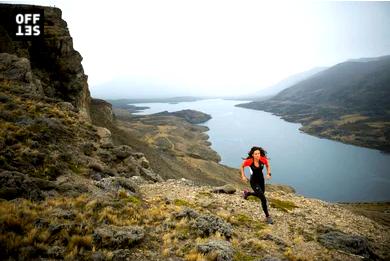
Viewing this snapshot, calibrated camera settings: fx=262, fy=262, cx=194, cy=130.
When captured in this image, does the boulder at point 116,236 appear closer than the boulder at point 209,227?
Yes

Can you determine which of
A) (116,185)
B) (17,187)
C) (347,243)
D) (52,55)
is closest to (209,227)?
(347,243)

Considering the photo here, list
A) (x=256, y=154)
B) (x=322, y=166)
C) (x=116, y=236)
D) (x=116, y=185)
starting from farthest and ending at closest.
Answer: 1. (x=322, y=166)
2. (x=116, y=185)
3. (x=256, y=154)
4. (x=116, y=236)

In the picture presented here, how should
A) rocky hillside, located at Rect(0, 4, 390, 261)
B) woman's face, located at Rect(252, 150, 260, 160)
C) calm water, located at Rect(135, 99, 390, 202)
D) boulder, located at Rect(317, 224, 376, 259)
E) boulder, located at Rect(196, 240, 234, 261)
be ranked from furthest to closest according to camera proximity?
calm water, located at Rect(135, 99, 390, 202) → woman's face, located at Rect(252, 150, 260, 160) → boulder, located at Rect(317, 224, 376, 259) → boulder, located at Rect(196, 240, 234, 261) → rocky hillside, located at Rect(0, 4, 390, 261)

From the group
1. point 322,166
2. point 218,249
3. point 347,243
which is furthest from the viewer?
point 322,166

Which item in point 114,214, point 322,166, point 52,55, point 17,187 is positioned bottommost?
point 322,166

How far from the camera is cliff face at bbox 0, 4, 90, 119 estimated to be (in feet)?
140

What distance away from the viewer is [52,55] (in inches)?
1841

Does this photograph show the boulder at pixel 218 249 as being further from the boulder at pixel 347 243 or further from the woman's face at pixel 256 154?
the boulder at pixel 347 243

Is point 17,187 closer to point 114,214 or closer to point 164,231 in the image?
point 114,214

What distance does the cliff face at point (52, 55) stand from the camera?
4259 cm

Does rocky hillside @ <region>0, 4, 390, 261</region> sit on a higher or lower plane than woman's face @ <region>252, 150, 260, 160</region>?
lower

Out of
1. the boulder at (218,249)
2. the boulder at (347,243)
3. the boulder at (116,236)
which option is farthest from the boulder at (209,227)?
the boulder at (347,243)

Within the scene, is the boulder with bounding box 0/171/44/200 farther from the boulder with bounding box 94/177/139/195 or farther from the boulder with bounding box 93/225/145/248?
the boulder with bounding box 93/225/145/248

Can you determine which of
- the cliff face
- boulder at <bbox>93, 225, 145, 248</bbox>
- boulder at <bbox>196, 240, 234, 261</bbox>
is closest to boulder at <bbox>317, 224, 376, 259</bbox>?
boulder at <bbox>196, 240, 234, 261</bbox>
